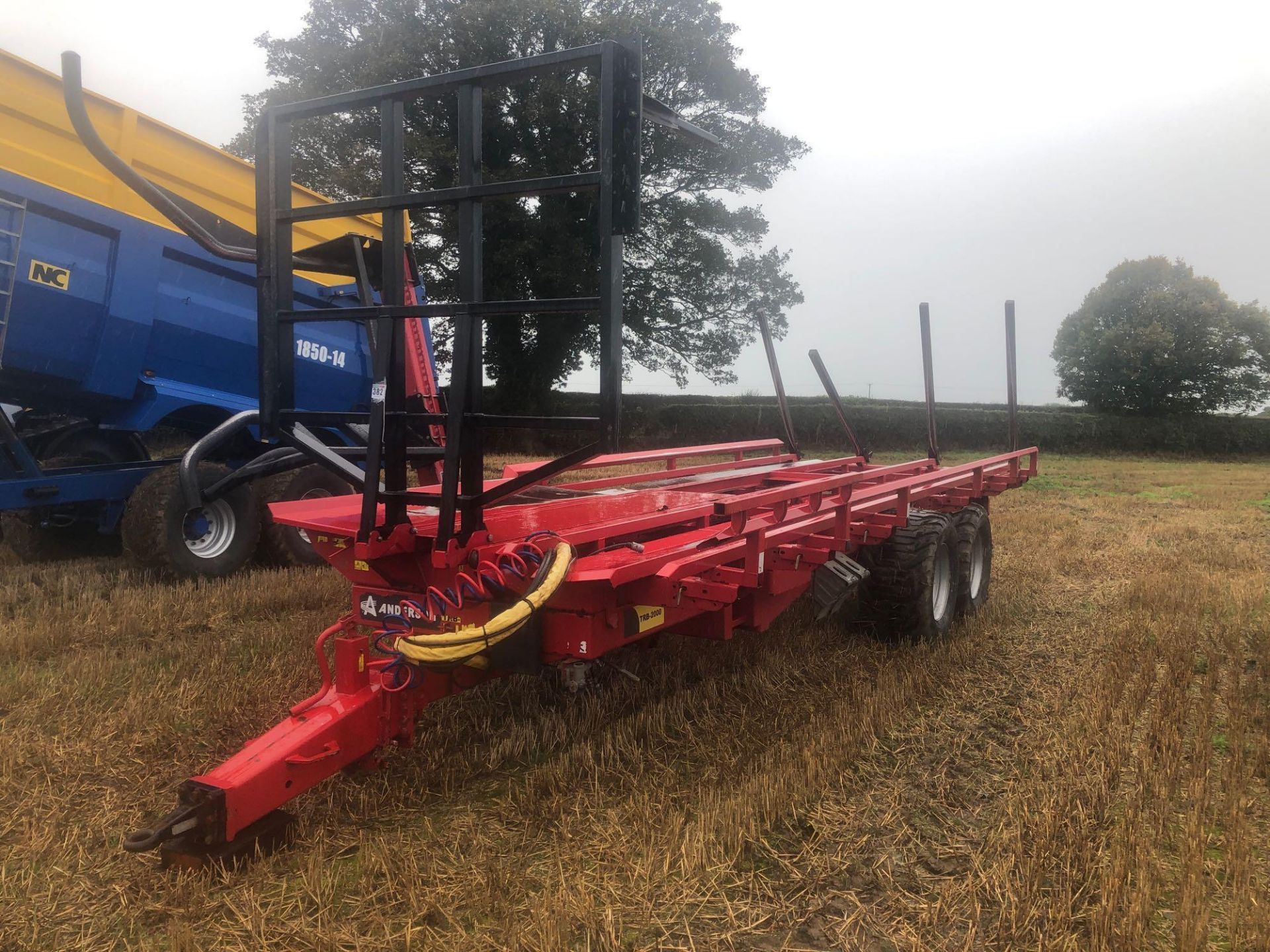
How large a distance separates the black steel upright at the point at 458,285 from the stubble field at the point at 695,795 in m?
0.98

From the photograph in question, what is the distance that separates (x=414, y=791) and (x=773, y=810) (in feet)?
3.92

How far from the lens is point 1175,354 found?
105 ft

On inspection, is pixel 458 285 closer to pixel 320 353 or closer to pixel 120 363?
pixel 120 363

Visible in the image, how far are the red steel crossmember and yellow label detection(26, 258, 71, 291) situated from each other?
2980 mm

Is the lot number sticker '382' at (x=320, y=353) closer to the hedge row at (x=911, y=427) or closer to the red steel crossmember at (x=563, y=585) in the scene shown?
the red steel crossmember at (x=563, y=585)

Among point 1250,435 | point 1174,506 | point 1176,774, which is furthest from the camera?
point 1250,435

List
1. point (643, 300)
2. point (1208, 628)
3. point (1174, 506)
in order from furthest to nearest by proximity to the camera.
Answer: point (643, 300)
point (1174, 506)
point (1208, 628)

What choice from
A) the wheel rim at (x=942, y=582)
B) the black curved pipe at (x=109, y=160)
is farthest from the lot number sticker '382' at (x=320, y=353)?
the wheel rim at (x=942, y=582)

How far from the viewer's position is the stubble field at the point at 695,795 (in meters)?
2.31

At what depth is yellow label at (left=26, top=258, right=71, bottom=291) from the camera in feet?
17.4

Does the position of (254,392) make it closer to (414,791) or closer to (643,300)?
(414,791)

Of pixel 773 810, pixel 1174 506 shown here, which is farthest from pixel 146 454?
pixel 1174 506

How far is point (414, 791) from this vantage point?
3010mm

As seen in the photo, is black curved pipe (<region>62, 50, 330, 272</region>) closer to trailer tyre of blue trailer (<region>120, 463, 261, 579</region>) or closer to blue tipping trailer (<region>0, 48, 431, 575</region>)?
blue tipping trailer (<region>0, 48, 431, 575</region>)
